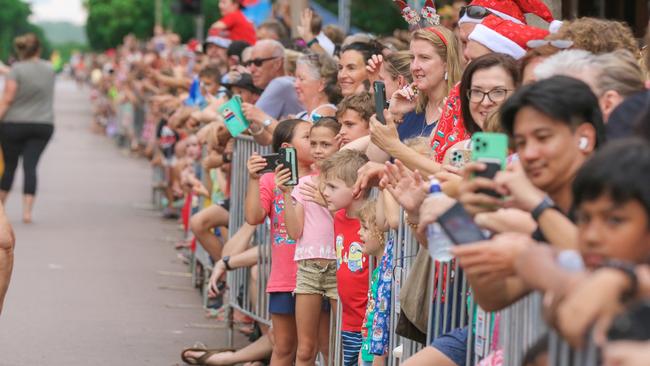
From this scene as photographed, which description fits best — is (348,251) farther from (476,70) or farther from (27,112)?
→ (27,112)

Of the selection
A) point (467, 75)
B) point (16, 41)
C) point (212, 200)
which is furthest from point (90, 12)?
point (467, 75)

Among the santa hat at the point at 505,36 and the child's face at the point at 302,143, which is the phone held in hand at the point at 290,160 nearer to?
the child's face at the point at 302,143

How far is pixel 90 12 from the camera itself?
78688 millimetres

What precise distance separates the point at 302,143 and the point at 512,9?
149 centimetres

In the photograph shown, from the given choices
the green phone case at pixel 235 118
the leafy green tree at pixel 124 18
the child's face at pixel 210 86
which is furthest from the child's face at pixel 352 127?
the leafy green tree at pixel 124 18

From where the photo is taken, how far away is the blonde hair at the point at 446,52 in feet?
22.7

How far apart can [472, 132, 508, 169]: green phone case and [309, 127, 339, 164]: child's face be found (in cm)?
331

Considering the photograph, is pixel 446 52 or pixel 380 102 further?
pixel 446 52

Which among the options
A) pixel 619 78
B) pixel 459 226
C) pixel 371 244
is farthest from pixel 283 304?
pixel 459 226

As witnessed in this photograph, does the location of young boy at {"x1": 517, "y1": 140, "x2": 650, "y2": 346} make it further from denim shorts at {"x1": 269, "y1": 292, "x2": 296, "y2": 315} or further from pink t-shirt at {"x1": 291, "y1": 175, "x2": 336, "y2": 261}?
denim shorts at {"x1": 269, "y1": 292, "x2": 296, "y2": 315}

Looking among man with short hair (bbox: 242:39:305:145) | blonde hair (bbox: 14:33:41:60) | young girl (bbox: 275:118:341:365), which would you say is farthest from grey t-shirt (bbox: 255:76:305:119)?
blonde hair (bbox: 14:33:41:60)

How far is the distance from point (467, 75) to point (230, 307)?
410 cm

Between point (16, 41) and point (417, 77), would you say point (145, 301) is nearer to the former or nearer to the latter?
point (417, 77)

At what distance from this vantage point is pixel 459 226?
12.6ft
